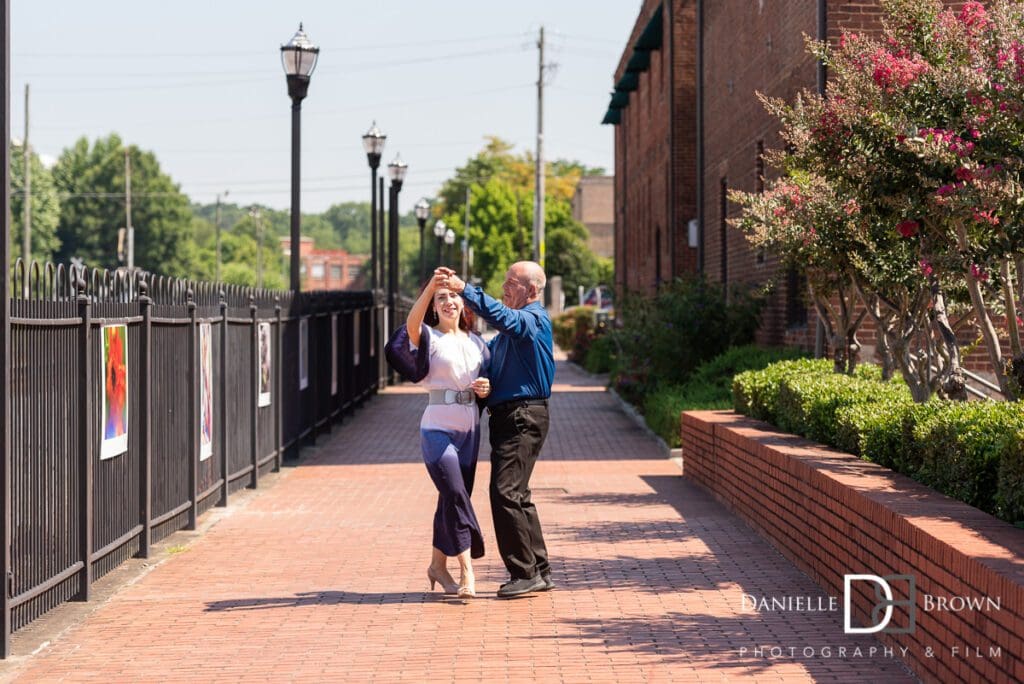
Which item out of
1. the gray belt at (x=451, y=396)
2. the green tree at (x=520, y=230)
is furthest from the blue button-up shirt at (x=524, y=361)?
the green tree at (x=520, y=230)

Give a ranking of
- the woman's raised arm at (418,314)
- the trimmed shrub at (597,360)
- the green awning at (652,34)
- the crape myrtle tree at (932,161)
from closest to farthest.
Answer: the crape myrtle tree at (932,161) < the woman's raised arm at (418,314) < the green awning at (652,34) < the trimmed shrub at (597,360)

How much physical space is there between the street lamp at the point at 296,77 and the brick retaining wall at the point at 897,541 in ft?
28.1

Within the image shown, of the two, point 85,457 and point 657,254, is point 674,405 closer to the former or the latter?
point 85,457

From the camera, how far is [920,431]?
9094 millimetres

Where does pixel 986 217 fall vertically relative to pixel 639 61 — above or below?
below

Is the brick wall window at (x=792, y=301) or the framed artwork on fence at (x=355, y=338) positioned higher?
the brick wall window at (x=792, y=301)

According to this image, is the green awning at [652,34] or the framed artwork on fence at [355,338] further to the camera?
the green awning at [652,34]

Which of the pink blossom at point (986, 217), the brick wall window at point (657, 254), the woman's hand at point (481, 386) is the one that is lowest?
the woman's hand at point (481, 386)

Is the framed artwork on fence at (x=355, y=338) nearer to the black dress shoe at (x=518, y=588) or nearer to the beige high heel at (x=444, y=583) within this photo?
the beige high heel at (x=444, y=583)

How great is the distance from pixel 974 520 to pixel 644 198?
34.4 m

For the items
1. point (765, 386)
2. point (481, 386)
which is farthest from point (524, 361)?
point (765, 386)

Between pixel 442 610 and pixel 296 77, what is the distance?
11.7 m

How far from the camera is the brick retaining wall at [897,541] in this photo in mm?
6273

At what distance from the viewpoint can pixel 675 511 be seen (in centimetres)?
1349
